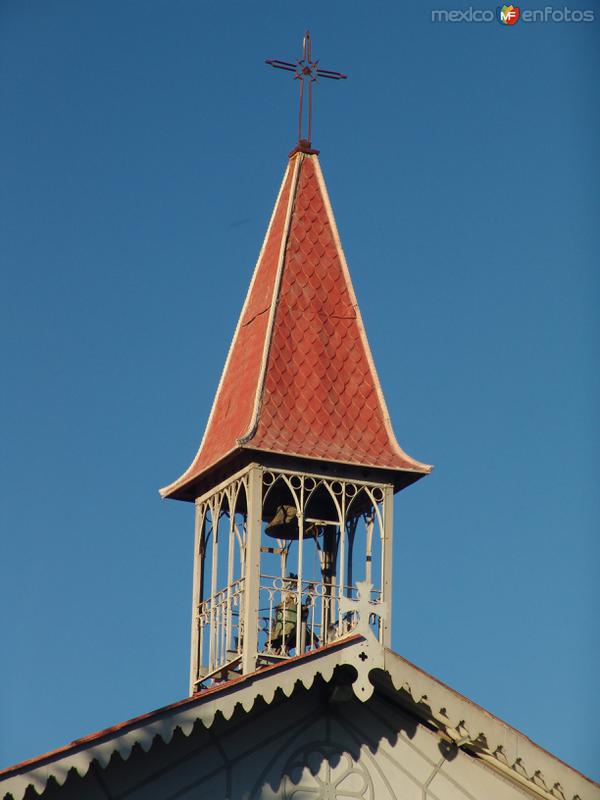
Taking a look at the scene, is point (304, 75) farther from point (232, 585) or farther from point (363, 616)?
point (363, 616)

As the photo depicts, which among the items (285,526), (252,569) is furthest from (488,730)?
(285,526)

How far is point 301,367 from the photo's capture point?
114 ft

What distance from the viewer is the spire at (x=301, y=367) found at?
33.8 metres

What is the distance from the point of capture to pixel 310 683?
87.5ft

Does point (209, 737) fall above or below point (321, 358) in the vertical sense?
below

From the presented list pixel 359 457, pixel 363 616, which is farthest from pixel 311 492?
pixel 363 616

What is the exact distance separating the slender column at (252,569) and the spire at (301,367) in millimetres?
762

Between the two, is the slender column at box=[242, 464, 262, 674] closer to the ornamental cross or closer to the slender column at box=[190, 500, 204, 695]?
the slender column at box=[190, 500, 204, 695]

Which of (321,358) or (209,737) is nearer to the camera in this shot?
(209,737)

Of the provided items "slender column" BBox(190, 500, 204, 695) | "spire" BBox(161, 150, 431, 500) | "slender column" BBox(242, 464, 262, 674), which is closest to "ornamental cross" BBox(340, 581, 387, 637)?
"slender column" BBox(242, 464, 262, 674)

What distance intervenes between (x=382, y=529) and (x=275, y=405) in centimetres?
272

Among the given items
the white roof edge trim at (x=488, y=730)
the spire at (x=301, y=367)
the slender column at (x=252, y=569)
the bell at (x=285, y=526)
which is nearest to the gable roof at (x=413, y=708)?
the white roof edge trim at (x=488, y=730)

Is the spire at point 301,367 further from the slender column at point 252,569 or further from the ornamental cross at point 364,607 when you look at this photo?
the ornamental cross at point 364,607

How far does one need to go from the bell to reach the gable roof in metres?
7.50
